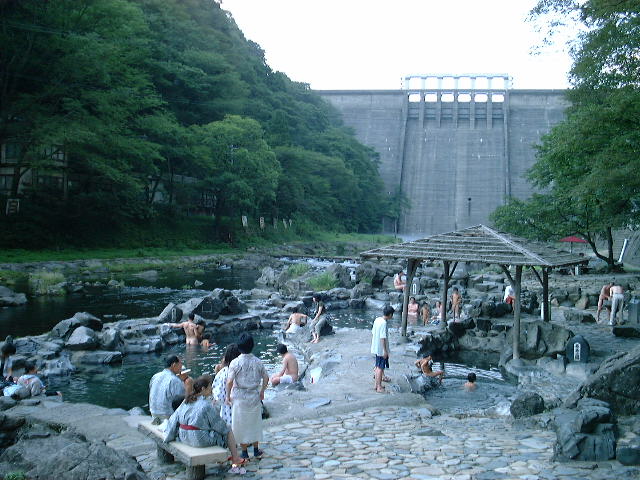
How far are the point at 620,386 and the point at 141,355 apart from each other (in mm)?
10512

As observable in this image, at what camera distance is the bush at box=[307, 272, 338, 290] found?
84.8 ft

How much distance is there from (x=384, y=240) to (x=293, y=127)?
15.6 metres

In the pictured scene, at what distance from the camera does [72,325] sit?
46.3ft

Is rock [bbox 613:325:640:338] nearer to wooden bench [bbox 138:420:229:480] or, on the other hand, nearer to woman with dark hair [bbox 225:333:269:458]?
woman with dark hair [bbox 225:333:269:458]

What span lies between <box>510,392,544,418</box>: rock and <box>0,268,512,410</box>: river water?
1.97m

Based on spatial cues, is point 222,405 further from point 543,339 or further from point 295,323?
point 295,323

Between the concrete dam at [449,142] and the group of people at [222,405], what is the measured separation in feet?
205

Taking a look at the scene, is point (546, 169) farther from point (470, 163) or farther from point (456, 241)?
point (470, 163)

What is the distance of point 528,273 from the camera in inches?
1275

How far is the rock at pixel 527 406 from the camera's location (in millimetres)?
8086

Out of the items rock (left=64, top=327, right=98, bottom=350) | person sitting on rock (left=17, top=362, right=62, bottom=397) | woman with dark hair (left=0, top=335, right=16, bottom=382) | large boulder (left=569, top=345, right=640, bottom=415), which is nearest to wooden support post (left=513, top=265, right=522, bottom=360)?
large boulder (left=569, top=345, right=640, bottom=415)

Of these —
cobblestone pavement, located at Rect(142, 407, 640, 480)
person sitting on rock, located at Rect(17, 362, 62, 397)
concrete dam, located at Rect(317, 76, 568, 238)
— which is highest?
concrete dam, located at Rect(317, 76, 568, 238)

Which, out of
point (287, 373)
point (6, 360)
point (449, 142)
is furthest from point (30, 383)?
point (449, 142)

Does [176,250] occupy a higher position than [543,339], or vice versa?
[176,250]
